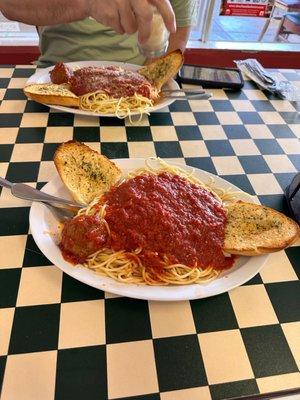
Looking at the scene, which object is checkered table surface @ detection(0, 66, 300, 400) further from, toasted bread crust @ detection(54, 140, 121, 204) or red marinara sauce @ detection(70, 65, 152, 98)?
red marinara sauce @ detection(70, 65, 152, 98)

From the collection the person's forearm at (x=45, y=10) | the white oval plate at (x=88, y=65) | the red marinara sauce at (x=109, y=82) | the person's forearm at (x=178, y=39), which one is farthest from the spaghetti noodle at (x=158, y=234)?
the person's forearm at (x=178, y=39)

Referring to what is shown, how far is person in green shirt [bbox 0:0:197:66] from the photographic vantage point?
5.02ft

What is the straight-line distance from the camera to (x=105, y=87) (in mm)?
1981

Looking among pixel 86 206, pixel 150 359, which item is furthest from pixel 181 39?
pixel 150 359

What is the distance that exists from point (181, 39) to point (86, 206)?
2.18m

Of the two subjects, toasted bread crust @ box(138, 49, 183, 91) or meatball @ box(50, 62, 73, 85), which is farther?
toasted bread crust @ box(138, 49, 183, 91)

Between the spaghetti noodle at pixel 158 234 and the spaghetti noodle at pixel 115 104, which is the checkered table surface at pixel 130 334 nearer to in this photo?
the spaghetti noodle at pixel 158 234

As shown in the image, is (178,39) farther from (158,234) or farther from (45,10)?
(158,234)

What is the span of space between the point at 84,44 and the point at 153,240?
6.16 feet

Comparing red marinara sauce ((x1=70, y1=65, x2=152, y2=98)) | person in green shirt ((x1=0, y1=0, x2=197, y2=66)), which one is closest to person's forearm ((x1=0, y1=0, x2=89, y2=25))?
person in green shirt ((x1=0, y1=0, x2=197, y2=66))

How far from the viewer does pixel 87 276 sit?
102cm

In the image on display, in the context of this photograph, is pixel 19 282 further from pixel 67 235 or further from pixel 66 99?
pixel 66 99

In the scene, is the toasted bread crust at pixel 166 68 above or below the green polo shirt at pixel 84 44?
above

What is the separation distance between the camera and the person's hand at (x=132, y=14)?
57.4 inches
